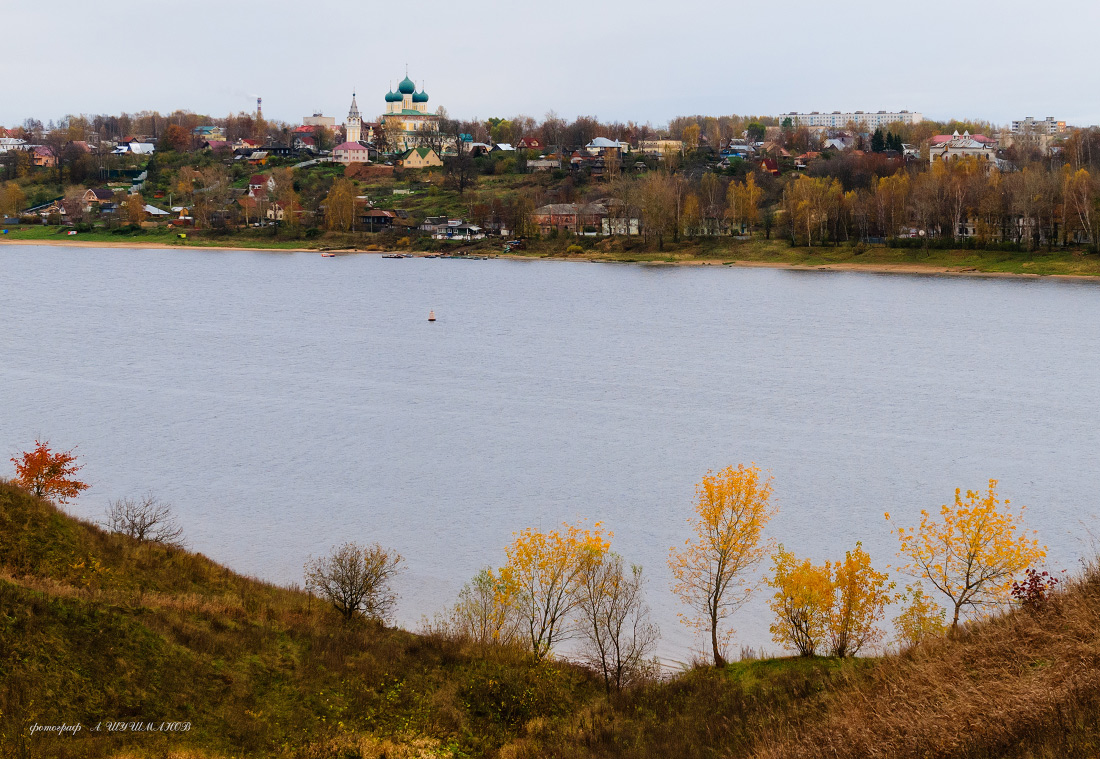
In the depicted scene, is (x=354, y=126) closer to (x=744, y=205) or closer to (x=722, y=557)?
(x=744, y=205)

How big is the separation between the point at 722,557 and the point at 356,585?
15.3 ft

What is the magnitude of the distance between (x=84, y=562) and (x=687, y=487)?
10.4 m

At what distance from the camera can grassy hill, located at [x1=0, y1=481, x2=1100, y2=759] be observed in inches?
331

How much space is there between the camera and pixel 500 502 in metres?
18.3

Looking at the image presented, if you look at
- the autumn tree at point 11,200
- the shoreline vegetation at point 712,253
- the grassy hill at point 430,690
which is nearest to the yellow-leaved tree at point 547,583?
the grassy hill at point 430,690

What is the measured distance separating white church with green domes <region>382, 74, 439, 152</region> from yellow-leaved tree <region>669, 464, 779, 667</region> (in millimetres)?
103382

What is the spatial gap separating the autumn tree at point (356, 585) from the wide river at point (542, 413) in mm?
419

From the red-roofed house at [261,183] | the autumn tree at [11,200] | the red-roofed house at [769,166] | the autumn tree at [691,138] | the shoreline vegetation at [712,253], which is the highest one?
the autumn tree at [691,138]

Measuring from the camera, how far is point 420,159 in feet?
334

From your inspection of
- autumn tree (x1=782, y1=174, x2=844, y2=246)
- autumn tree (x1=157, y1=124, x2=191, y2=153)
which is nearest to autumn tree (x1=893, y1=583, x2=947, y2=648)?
autumn tree (x1=782, y1=174, x2=844, y2=246)

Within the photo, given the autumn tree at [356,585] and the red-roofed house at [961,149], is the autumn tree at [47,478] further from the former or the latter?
the red-roofed house at [961,149]

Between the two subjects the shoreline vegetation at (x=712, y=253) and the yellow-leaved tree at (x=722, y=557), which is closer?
the yellow-leaved tree at (x=722, y=557)

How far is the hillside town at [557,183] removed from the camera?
59.3 metres

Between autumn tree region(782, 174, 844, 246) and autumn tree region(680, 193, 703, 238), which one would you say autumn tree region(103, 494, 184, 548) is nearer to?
autumn tree region(782, 174, 844, 246)
